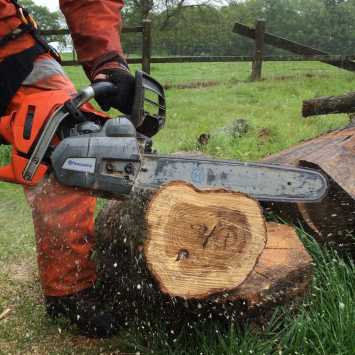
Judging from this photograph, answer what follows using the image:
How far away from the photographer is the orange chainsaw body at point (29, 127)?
2051 mm

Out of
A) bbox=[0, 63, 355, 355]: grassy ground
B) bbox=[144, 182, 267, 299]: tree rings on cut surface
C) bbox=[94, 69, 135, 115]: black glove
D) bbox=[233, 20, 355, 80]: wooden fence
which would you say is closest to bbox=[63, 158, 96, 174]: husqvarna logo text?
bbox=[94, 69, 135, 115]: black glove

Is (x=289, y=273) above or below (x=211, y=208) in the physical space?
below

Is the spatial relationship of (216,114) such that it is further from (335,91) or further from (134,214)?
(134,214)

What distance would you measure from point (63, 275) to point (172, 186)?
33.5 inches

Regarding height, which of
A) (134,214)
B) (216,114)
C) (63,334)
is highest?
(134,214)

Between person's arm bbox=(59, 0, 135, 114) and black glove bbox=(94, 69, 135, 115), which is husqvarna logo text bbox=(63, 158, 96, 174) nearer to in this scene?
black glove bbox=(94, 69, 135, 115)

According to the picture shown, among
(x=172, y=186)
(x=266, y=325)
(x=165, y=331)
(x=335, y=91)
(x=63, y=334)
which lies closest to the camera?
(x=172, y=186)

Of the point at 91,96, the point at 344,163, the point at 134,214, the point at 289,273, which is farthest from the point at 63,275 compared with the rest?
the point at 344,163

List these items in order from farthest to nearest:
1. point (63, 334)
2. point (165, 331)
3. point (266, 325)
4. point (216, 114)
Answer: point (216, 114) → point (63, 334) → point (165, 331) → point (266, 325)

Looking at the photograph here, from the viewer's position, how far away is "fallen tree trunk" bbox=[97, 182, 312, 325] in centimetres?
160

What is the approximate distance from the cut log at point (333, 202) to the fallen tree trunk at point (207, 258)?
258mm

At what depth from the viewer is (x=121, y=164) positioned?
1.87 m

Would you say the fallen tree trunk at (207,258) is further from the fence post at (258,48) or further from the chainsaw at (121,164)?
the fence post at (258,48)

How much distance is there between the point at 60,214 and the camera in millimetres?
2109
